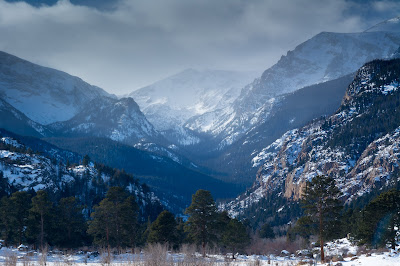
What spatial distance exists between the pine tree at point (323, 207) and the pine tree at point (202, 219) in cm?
1821

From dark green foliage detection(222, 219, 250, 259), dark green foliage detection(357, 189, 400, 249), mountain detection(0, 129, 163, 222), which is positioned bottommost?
dark green foliage detection(222, 219, 250, 259)

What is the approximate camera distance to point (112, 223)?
2363 inches

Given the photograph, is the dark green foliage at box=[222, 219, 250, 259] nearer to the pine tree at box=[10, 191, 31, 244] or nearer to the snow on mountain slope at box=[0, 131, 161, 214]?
the pine tree at box=[10, 191, 31, 244]

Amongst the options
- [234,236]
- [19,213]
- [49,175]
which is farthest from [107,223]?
[49,175]

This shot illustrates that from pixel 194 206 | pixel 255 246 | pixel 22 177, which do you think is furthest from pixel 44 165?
pixel 194 206

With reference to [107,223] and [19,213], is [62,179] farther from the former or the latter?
[107,223]

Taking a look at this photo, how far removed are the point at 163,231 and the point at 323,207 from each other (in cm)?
2875

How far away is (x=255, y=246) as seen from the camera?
106312 millimetres

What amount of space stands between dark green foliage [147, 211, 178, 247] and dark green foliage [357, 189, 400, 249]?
31.8 m

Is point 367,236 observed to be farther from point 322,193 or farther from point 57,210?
point 57,210

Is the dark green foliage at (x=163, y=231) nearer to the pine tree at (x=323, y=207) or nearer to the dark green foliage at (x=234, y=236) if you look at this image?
the dark green foliage at (x=234, y=236)

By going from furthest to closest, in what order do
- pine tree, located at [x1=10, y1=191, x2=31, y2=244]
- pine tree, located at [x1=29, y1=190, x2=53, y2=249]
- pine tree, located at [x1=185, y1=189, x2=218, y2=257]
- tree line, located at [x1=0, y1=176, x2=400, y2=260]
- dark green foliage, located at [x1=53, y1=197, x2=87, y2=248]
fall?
dark green foliage, located at [x1=53, y1=197, x2=87, y2=248] → pine tree, located at [x1=10, y1=191, x2=31, y2=244] → pine tree, located at [x1=29, y1=190, x2=53, y2=249] → pine tree, located at [x1=185, y1=189, x2=218, y2=257] → tree line, located at [x1=0, y1=176, x2=400, y2=260]

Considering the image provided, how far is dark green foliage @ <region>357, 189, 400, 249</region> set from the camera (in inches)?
1708

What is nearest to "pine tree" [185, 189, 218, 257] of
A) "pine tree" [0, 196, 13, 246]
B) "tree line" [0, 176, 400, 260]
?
"tree line" [0, 176, 400, 260]
